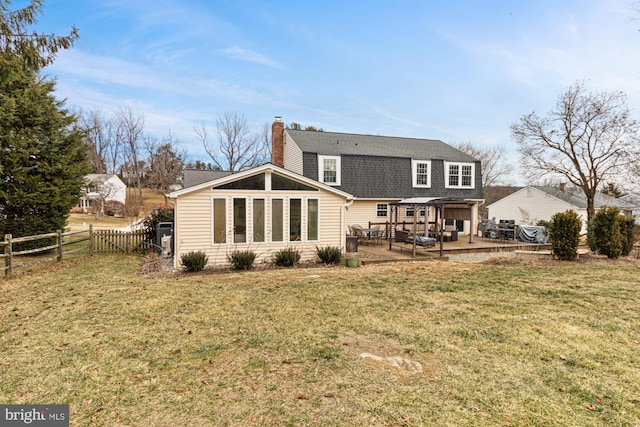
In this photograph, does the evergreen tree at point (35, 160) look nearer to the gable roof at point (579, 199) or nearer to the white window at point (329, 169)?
the white window at point (329, 169)

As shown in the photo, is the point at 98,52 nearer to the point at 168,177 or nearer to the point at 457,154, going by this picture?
the point at 457,154

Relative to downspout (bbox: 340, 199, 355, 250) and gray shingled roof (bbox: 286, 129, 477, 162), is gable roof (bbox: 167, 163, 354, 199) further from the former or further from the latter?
gray shingled roof (bbox: 286, 129, 477, 162)

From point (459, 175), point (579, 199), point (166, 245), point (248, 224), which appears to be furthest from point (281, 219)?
point (579, 199)

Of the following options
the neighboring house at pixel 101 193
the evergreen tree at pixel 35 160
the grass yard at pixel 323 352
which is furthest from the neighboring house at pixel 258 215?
the neighboring house at pixel 101 193

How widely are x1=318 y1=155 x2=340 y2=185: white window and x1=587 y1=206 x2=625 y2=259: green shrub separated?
11.4 meters

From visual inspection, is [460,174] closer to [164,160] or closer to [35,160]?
[35,160]

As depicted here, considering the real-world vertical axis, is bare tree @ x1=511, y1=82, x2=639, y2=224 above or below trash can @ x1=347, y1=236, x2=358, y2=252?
above

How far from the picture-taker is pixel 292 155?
61.2ft

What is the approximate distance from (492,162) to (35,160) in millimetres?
43854

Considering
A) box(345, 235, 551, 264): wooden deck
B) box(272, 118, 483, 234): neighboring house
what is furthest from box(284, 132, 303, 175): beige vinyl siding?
box(345, 235, 551, 264): wooden deck

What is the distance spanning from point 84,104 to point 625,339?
156 ft

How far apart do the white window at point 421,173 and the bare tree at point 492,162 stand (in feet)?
82.9

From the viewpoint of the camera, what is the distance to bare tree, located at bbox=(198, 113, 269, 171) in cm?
3238

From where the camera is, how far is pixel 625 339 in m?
4.93
